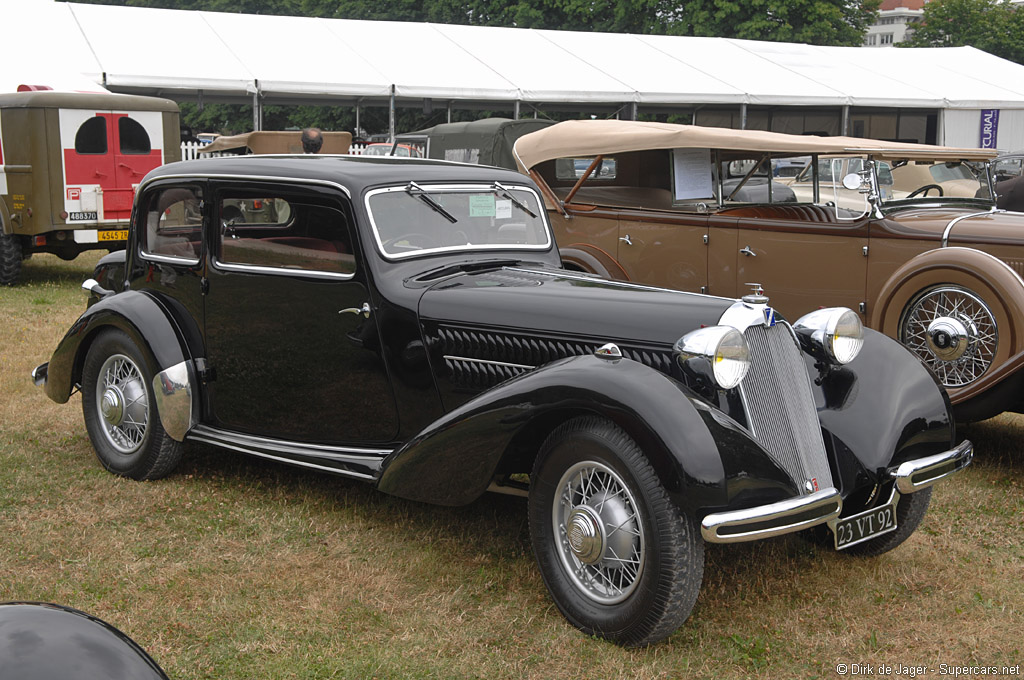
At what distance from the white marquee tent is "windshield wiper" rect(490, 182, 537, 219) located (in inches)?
484

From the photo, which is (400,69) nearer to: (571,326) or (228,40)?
(228,40)

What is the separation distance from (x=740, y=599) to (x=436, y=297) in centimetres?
179

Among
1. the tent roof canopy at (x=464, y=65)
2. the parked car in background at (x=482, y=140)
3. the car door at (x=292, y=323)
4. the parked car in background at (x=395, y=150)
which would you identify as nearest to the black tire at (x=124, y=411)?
the car door at (x=292, y=323)

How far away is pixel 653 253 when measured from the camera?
294 inches

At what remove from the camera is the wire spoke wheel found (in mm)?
5379

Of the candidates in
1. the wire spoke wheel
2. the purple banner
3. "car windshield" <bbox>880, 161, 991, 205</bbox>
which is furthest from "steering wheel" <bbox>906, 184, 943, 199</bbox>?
Answer: the purple banner

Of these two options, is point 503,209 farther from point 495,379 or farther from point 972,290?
point 972,290

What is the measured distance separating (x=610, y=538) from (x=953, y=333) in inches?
126

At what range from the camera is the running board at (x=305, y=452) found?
4242mm

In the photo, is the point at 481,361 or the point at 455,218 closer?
the point at 481,361

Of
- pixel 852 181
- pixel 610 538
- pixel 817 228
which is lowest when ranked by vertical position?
pixel 610 538

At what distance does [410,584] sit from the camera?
384 cm

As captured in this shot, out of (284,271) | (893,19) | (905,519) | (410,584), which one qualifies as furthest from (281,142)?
(893,19)

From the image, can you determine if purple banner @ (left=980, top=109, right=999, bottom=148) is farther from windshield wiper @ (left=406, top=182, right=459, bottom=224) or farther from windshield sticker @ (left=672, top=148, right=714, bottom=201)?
windshield wiper @ (left=406, top=182, right=459, bottom=224)
